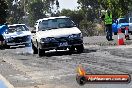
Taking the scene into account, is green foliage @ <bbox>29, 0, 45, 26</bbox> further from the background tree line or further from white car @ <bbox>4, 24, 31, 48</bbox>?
white car @ <bbox>4, 24, 31, 48</bbox>

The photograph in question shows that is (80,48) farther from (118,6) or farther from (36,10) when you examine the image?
(36,10)

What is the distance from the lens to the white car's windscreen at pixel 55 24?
58.6 feet

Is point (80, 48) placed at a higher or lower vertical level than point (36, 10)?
higher

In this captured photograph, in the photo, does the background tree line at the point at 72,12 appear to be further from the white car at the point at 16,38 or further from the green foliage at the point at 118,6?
the white car at the point at 16,38

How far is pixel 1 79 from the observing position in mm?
10797

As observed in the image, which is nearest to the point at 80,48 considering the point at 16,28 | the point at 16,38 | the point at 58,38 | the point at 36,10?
the point at 58,38

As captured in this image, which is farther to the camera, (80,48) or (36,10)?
(36,10)

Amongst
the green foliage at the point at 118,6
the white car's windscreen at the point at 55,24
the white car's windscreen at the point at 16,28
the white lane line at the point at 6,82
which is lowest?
the green foliage at the point at 118,6

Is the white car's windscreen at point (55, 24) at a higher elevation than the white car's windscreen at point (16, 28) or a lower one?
higher

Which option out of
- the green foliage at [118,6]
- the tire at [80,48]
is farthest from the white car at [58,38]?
the green foliage at [118,6]

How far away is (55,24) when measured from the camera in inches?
708

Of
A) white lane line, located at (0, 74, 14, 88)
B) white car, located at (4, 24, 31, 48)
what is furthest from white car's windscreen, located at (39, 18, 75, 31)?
white car, located at (4, 24, 31, 48)

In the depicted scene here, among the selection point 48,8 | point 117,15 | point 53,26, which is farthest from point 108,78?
point 48,8

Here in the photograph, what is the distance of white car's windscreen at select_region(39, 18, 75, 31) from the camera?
17.9 metres
